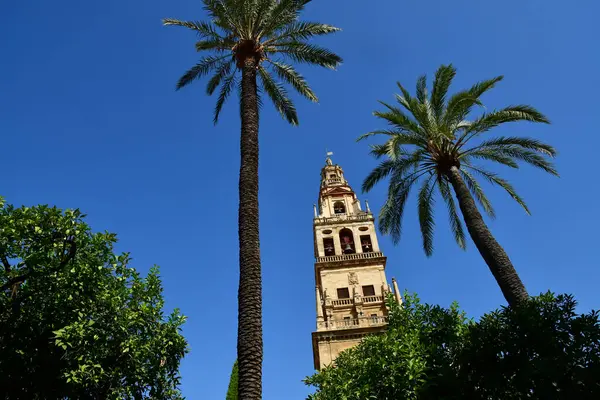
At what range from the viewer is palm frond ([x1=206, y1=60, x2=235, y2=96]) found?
1683cm

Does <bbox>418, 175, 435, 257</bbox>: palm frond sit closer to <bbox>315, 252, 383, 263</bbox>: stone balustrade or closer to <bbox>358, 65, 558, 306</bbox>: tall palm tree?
<bbox>358, 65, 558, 306</bbox>: tall palm tree

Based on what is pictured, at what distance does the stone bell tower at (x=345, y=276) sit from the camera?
1239 inches

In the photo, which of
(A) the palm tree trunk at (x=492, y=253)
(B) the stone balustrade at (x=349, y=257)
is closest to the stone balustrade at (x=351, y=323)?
(B) the stone balustrade at (x=349, y=257)

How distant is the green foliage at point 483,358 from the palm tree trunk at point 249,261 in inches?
240

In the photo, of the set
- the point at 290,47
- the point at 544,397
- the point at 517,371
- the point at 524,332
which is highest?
the point at 290,47

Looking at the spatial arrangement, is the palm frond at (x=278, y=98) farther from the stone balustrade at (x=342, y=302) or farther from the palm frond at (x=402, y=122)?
the stone balustrade at (x=342, y=302)

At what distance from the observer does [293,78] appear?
54.3ft

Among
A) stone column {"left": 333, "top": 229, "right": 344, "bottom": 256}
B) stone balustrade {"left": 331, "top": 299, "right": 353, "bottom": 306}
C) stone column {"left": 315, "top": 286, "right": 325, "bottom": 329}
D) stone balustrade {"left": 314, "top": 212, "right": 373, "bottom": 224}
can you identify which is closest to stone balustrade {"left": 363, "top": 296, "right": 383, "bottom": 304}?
stone balustrade {"left": 331, "top": 299, "right": 353, "bottom": 306}

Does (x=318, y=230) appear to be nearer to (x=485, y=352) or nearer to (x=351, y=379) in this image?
(x=351, y=379)

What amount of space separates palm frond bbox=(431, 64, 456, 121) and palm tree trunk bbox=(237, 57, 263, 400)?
7.93 meters

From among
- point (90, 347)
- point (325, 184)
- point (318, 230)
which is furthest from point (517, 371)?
point (325, 184)

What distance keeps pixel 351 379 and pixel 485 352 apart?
5.66 m

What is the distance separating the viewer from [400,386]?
46.1 ft

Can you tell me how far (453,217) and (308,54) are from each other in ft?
31.4
